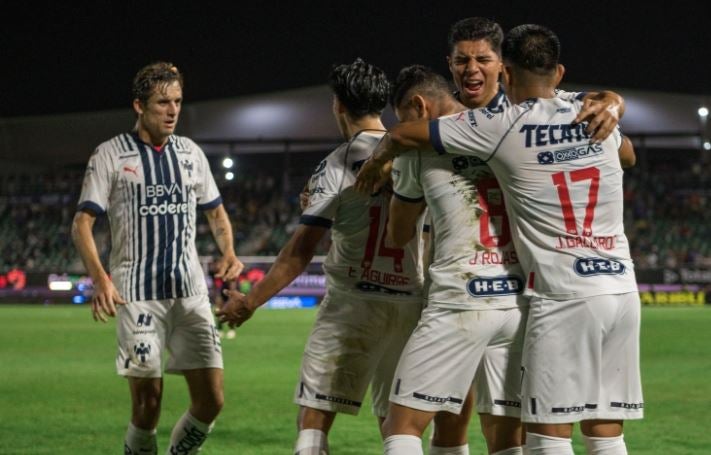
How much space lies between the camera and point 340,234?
5574mm

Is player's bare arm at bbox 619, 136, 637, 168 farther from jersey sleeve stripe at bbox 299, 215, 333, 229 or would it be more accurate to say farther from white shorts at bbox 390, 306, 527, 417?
jersey sleeve stripe at bbox 299, 215, 333, 229

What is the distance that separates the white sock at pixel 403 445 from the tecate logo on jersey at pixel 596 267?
1069 mm

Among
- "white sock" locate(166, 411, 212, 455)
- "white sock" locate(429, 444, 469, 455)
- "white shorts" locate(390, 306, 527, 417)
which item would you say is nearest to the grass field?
"white sock" locate(166, 411, 212, 455)

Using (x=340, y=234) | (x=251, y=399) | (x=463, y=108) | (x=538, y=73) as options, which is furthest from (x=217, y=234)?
(x=251, y=399)

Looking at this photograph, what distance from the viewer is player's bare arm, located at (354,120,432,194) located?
475 cm

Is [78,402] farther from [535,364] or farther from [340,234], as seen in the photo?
[535,364]

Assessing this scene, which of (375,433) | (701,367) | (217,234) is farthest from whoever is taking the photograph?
(701,367)

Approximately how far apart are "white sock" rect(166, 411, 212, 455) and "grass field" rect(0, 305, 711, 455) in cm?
157

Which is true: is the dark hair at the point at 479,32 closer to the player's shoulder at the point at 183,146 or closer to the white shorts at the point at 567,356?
the white shorts at the point at 567,356

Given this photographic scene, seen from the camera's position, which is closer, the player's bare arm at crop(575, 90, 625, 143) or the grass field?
the player's bare arm at crop(575, 90, 625, 143)

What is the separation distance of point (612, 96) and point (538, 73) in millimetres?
430

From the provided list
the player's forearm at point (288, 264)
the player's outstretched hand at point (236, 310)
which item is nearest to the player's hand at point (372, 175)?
the player's forearm at point (288, 264)

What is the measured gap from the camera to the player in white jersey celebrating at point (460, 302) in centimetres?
475

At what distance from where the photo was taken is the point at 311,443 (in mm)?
5309
